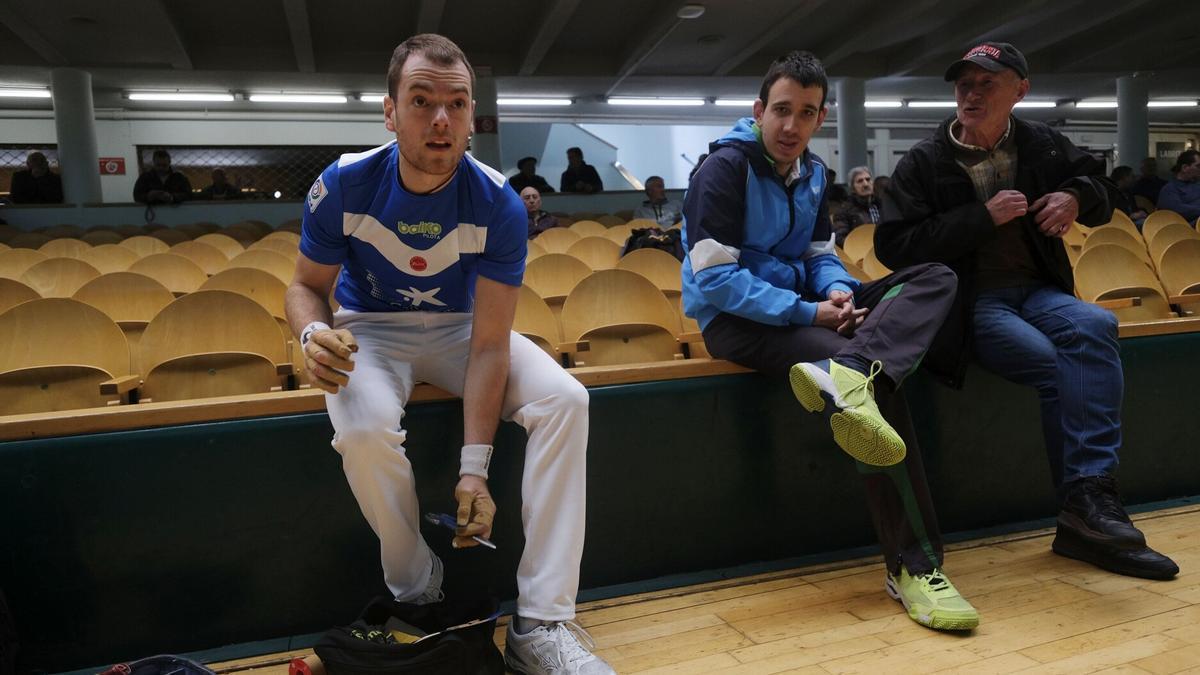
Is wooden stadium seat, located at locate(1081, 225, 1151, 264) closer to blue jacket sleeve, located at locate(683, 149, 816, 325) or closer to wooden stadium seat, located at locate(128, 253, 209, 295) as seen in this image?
blue jacket sleeve, located at locate(683, 149, 816, 325)

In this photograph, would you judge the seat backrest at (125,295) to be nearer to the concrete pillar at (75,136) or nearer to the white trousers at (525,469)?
the white trousers at (525,469)

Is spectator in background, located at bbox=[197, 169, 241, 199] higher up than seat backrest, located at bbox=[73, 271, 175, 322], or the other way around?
spectator in background, located at bbox=[197, 169, 241, 199]

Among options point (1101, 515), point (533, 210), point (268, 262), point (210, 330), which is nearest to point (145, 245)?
point (268, 262)

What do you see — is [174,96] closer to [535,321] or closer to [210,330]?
[210,330]

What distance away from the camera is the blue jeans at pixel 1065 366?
1.64 m

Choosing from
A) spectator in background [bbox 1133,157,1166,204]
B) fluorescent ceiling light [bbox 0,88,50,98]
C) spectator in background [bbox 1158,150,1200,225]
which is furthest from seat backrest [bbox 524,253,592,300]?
fluorescent ceiling light [bbox 0,88,50,98]

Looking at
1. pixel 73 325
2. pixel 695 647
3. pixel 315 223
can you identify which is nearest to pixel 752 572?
pixel 695 647

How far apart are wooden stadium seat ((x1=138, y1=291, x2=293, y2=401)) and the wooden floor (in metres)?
Result: 0.75

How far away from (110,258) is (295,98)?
693cm

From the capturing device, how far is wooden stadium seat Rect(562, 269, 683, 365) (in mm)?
2312

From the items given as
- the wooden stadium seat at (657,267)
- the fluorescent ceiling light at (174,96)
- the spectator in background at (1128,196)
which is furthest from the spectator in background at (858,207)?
the fluorescent ceiling light at (174,96)

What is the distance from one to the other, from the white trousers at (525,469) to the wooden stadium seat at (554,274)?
5.06ft

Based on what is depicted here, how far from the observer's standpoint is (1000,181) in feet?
6.27

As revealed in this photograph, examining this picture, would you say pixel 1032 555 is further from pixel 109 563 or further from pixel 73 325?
pixel 73 325
